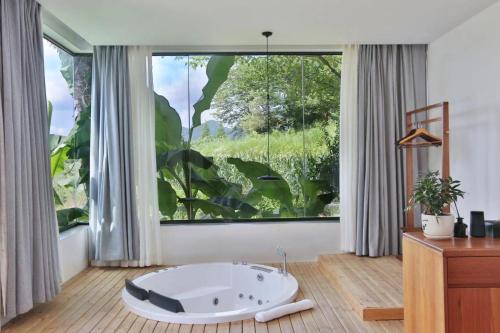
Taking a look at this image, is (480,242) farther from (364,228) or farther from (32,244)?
(32,244)

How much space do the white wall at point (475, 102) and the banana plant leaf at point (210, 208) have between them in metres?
2.58

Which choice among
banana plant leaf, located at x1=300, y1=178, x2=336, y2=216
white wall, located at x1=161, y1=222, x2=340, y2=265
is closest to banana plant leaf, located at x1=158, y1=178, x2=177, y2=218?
white wall, located at x1=161, y1=222, x2=340, y2=265

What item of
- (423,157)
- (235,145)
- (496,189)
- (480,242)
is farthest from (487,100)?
(235,145)

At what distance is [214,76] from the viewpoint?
4.57 m

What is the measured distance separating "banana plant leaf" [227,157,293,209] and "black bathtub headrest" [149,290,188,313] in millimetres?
1988

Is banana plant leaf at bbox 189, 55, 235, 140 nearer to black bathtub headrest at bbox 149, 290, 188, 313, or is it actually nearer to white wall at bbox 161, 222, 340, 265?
white wall at bbox 161, 222, 340, 265

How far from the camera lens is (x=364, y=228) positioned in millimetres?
4250

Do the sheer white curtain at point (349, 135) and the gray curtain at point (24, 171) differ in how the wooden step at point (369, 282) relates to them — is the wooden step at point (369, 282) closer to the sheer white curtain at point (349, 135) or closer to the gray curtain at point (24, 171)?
the sheer white curtain at point (349, 135)

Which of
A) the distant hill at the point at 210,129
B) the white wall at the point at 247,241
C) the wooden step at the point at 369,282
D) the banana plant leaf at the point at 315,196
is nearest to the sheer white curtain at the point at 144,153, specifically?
the white wall at the point at 247,241

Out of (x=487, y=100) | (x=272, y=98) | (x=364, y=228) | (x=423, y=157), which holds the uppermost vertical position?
(x=272, y=98)

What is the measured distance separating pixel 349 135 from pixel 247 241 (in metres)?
1.76

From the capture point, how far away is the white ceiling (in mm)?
3131

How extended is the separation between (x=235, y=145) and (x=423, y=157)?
227 centimetres

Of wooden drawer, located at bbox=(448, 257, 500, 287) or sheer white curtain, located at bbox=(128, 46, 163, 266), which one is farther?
sheer white curtain, located at bbox=(128, 46, 163, 266)
